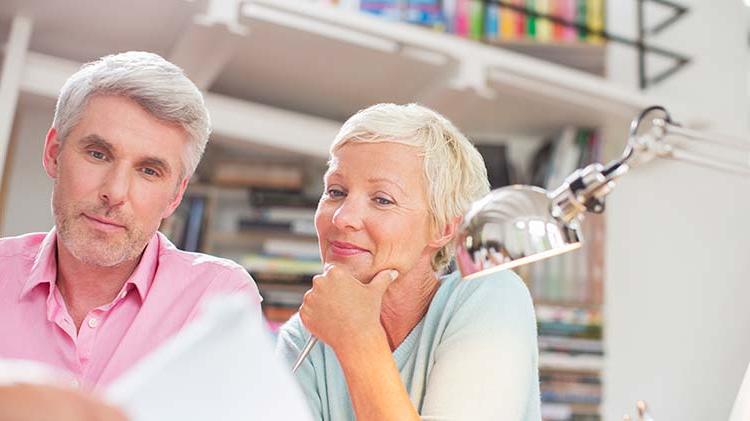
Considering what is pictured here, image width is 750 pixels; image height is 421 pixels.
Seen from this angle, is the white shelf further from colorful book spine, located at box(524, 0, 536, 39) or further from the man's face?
the man's face

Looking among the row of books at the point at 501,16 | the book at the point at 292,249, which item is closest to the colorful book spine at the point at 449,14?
the row of books at the point at 501,16

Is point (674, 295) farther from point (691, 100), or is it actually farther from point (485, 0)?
point (485, 0)

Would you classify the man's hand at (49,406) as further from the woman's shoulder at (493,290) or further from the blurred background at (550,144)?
the blurred background at (550,144)

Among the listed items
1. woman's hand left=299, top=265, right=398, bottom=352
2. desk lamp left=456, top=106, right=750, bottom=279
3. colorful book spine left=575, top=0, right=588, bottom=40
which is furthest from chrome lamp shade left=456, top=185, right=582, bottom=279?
colorful book spine left=575, top=0, right=588, bottom=40

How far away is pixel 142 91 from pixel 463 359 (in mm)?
598

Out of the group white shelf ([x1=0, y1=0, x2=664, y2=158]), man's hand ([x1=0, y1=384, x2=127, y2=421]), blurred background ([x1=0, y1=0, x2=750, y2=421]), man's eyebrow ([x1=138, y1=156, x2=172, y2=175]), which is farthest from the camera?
blurred background ([x1=0, y1=0, x2=750, y2=421])

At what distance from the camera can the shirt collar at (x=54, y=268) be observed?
47.4 inches

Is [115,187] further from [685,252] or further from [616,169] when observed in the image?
[685,252]

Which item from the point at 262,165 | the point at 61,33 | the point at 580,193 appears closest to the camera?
the point at 580,193

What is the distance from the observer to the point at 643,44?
343 centimetres

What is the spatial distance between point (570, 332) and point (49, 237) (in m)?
2.44

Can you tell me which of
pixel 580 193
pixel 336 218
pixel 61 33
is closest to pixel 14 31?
pixel 61 33

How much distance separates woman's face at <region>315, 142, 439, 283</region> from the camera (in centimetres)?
130

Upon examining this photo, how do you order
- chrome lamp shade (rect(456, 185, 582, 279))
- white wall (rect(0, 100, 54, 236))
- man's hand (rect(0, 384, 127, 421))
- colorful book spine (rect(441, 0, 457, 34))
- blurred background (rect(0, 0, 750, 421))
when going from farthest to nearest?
colorful book spine (rect(441, 0, 457, 34))
white wall (rect(0, 100, 54, 236))
blurred background (rect(0, 0, 750, 421))
chrome lamp shade (rect(456, 185, 582, 279))
man's hand (rect(0, 384, 127, 421))
